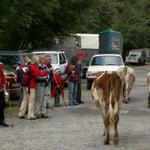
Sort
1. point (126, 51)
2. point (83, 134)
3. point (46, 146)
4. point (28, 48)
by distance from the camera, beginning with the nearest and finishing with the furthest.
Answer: point (46, 146)
point (83, 134)
point (28, 48)
point (126, 51)

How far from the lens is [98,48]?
44469 mm

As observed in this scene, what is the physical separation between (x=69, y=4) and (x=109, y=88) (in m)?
27.2

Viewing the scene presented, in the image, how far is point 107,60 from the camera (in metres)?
30.6

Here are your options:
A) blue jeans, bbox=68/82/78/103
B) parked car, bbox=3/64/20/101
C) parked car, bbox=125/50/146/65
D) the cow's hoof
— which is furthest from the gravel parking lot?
parked car, bbox=125/50/146/65

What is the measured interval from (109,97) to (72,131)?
213cm

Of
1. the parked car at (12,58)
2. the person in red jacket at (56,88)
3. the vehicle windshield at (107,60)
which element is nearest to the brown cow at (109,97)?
the person in red jacket at (56,88)

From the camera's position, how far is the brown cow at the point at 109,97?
12883mm

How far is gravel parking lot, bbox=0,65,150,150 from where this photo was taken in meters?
12.6

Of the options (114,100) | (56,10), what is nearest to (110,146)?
(114,100)

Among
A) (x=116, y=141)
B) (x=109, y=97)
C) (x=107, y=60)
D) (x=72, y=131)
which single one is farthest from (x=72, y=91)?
(x=116, y=141)

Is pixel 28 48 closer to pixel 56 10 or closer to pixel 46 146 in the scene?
pixel 56 10

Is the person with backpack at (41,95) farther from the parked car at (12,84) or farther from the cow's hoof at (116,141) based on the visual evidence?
the cow's hoof at (116,141)

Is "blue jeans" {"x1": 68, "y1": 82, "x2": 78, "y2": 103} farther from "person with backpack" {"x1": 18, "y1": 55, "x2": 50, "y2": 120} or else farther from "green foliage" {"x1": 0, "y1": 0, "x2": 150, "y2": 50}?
"green foliage" {"x1": 0, "y1": 0, "x2": 150, "y2": 50}

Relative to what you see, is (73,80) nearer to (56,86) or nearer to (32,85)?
(56,86)
